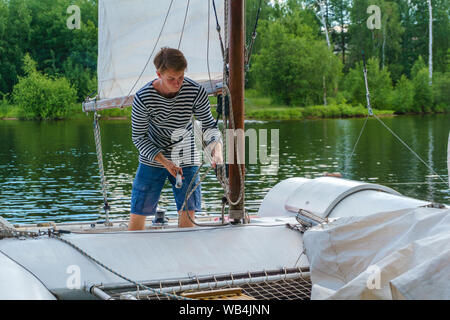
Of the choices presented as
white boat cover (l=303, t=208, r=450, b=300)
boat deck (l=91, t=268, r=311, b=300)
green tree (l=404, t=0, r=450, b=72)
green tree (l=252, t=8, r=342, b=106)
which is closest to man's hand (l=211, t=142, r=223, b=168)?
boat deck (l=91, t=268, r=311, b=300)

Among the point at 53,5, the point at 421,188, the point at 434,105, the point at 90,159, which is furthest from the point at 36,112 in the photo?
the point at 421,188

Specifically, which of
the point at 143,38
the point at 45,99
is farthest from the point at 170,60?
the point at 45,99

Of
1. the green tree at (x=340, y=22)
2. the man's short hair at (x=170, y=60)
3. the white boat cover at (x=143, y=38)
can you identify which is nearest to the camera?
the man's short hair at (x=170, y=60)

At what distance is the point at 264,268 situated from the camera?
3.29 m

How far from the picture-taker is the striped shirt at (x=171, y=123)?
3455mm

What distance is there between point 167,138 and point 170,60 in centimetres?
58

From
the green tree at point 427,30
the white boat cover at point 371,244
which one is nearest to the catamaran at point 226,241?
the white boat cover at point 371,244

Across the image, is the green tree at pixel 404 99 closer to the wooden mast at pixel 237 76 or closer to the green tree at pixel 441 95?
the green tree at pixel 441 95

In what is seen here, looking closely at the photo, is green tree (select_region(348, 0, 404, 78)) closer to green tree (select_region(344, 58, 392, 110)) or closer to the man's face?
green tree (select_region(344, 58, 392, 110))

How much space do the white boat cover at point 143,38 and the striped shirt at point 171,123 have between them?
1.21 metres

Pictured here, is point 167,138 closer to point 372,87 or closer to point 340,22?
point 372,87

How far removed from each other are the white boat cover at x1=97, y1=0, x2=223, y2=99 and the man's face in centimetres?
137

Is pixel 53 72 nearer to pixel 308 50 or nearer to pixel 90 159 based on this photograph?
pixel 308 50

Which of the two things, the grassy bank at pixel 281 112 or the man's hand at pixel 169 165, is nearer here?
the man's hand at pixel 169 165
